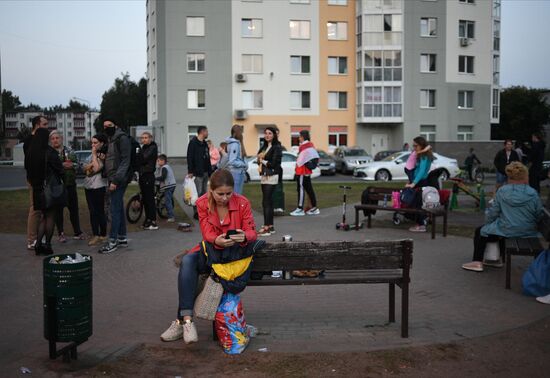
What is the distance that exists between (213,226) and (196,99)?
45039 mm

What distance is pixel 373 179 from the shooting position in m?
30.6

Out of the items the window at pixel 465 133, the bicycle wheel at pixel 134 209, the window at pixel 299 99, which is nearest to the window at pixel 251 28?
the window at pixel 299 99

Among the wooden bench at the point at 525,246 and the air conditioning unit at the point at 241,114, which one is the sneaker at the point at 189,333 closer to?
the wooden bench at the point at 525,246

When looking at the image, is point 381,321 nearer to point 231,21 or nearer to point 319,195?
point 319,195

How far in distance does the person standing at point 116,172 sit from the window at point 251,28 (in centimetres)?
4122

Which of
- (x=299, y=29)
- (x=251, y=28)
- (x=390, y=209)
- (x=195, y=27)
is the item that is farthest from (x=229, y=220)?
(x=299, y=29)

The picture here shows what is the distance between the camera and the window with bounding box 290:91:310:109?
50.9 m

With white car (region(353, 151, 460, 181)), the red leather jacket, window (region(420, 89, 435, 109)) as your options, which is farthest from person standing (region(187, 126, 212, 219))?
window (region(420, 89, 435, 109))

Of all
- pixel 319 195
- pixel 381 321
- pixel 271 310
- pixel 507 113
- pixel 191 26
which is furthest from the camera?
pixel 507 113

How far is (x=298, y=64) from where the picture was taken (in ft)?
167

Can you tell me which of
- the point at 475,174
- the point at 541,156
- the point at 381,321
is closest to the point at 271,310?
the point at 381,321

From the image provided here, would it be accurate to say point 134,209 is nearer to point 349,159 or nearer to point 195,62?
point 349,159

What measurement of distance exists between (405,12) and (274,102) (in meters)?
13.4

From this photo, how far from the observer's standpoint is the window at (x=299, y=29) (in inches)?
2000
